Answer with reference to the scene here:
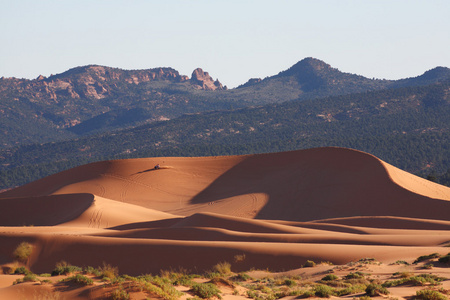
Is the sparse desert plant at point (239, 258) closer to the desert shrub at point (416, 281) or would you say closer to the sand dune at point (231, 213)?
the sand dune at point (231, 213)

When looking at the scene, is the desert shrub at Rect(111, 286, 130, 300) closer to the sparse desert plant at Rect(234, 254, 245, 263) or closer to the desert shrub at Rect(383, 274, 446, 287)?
the desert shrub at Rect(383, 274, 446, 287)

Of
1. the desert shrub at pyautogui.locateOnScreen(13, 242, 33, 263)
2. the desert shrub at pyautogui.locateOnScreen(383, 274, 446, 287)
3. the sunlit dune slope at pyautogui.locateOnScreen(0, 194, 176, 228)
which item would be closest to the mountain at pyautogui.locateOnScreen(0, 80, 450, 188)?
the sunlit dune slope at pyautogui.locateOnScreen(0, 194, 176, 228)

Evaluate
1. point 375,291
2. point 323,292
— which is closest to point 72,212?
point 323,292

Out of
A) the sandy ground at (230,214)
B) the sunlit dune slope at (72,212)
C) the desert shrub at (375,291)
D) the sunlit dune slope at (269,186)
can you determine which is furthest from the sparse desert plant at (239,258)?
the sunlit dune slope at (269,186)

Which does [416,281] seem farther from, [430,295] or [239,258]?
[239,258]

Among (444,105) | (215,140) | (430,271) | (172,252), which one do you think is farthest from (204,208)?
(444,105)
